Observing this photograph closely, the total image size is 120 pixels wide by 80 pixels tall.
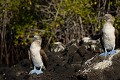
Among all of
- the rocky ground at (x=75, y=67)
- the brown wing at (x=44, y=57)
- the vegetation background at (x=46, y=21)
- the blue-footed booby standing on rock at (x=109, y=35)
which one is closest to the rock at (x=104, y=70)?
the rocky ground at (x=75, y=67)

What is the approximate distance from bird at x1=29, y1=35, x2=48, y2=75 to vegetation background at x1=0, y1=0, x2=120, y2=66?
4787 mm

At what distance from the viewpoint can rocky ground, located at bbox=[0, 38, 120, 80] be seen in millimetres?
9102

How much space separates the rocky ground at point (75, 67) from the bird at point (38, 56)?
231 millimetres

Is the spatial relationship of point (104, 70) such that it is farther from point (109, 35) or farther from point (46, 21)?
point (46, 21)

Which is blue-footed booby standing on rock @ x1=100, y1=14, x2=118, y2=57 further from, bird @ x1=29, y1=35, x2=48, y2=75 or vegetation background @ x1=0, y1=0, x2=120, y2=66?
vegetation background @ x1=0, y1=0, x2=120, y2=66

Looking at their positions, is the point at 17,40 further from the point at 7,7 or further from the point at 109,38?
the point at 109,38

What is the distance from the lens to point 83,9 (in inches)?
639

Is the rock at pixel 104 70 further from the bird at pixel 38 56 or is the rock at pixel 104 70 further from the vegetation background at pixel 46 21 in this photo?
the vegetation background at pixel 46 21

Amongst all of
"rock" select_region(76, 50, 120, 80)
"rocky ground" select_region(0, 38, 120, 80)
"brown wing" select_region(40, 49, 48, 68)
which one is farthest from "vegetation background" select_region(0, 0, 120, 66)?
"rock" select_region(76, 50, 120, 80)

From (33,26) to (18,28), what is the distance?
0.61 meters

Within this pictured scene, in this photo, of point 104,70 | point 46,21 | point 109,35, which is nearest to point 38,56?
point 109,35

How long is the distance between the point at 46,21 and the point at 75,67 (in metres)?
5.63

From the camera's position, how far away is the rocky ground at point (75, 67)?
9.10 metres

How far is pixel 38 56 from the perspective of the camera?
11203 mm
